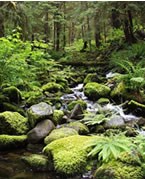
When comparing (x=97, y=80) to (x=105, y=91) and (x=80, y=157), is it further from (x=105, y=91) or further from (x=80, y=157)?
(x=80, y=157)

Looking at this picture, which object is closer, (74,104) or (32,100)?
(74,104)

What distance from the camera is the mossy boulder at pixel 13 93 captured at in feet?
24.6

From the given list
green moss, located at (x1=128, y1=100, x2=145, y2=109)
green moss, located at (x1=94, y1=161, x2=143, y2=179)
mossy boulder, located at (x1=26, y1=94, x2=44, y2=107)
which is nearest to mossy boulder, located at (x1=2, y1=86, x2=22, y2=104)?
mossy boulder, located at (x1=26, y1=94, x2=44, y2=107)

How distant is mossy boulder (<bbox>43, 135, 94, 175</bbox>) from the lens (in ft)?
14.1

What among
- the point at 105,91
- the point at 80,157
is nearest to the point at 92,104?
the point at 105,91

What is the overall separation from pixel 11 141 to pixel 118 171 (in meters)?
2.28

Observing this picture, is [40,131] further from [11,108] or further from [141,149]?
[141,149]

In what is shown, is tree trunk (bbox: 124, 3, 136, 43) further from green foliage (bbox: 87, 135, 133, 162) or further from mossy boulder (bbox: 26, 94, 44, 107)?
green foliage (bbox: 87, 135, 133, 162)

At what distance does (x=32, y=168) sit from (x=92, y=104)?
3811 mm

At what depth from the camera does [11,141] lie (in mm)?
5438

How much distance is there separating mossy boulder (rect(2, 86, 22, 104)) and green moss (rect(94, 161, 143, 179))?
162 inches

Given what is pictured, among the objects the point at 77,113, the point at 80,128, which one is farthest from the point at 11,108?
the point at 80,128

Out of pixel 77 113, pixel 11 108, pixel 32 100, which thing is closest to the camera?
pixel 77 113

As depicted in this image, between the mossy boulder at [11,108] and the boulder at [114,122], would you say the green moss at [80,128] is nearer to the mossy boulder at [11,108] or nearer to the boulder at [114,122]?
the boulder at [114,122]
